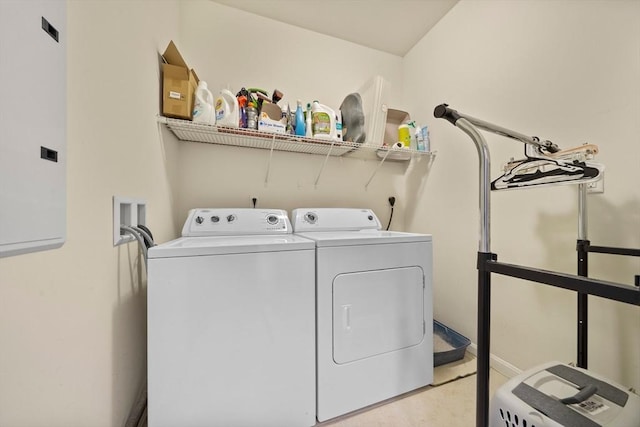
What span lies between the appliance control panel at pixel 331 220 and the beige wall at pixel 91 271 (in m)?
0.90

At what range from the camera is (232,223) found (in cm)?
154

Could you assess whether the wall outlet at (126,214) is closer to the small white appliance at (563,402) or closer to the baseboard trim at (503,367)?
the small white appliance at (563,402)

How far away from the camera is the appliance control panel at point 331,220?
1.68 m

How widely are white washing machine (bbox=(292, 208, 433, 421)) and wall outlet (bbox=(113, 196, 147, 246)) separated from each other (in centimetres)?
84

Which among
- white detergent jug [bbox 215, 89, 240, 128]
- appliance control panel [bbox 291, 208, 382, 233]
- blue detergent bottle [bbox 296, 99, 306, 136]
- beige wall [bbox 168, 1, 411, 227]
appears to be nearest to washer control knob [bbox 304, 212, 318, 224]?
appliance control panel [bbox 291, 208, 382, 233]

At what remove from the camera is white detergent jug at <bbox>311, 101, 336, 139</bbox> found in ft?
5.87

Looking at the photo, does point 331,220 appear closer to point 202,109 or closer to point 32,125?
point 202,109

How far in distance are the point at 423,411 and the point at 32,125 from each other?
72.7 inches

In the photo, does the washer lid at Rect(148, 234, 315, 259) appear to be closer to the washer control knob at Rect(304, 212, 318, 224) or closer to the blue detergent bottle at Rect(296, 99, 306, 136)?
the washer control knob at Rect(304, 212, 318, 224)

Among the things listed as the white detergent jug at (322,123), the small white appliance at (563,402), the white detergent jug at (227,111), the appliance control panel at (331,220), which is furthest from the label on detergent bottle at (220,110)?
the small white appliance at (563,402)

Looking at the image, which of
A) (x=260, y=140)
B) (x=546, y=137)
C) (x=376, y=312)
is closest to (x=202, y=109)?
(x=260, y=140)

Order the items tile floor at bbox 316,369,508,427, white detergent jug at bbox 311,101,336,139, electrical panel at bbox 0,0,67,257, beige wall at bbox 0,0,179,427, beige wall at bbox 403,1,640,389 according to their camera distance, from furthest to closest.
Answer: white detergent jug at bbox 311,101,336,139 → tile floor at bbox 316,369,508,427 → beige wall at bbox 403,1,640,389 → beige wall at bbox 0,0,179,427 → electrical panel at bbox 0,0,67,257

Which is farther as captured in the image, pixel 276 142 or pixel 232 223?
pixel 276 142

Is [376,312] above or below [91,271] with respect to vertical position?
below
